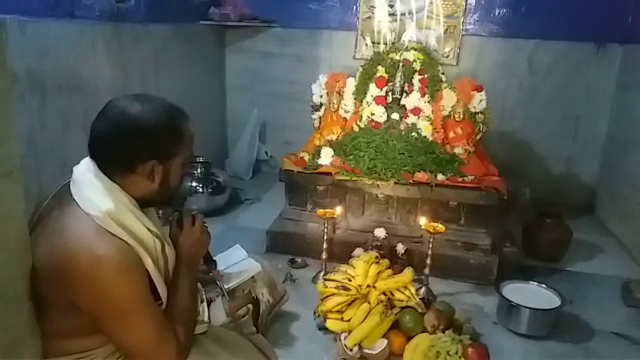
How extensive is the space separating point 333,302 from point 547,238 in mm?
995

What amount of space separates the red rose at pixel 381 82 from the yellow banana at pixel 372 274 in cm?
82

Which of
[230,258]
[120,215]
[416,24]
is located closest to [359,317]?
[230,258]

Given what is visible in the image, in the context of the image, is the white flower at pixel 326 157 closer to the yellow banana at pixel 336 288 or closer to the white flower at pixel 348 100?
the white flower at pixel 348 100

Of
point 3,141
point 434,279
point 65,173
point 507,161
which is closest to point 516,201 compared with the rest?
point 507,161

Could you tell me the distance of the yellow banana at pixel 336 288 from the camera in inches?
63.2

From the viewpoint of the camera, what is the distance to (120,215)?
3.51 ft

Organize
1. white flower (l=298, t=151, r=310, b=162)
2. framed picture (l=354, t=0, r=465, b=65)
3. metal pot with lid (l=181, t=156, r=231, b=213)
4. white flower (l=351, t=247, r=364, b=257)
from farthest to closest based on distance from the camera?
framed picture (l=354, t=0, r=465, b=65), metal pot with lid (l=181, t=156, r=231, b=213), white flower (l=298, t=151, r=310, b=162), white flower (l=351, t=247, r=364, b=257)

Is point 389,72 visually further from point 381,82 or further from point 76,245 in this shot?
point 76,245

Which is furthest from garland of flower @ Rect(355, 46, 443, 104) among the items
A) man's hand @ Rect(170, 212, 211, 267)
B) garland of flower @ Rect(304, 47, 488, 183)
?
man's hand @ Rect(170, 212, 211, 267)

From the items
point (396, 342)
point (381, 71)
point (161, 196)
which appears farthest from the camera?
point (381, 71)

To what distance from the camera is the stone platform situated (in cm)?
208

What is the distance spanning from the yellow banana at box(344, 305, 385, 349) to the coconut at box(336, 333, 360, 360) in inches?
0.5

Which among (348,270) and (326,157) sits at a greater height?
(326,157)

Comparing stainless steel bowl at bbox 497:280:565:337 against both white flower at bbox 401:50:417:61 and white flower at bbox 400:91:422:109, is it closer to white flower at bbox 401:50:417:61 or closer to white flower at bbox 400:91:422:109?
white flower at bbox 400:91:422:109
